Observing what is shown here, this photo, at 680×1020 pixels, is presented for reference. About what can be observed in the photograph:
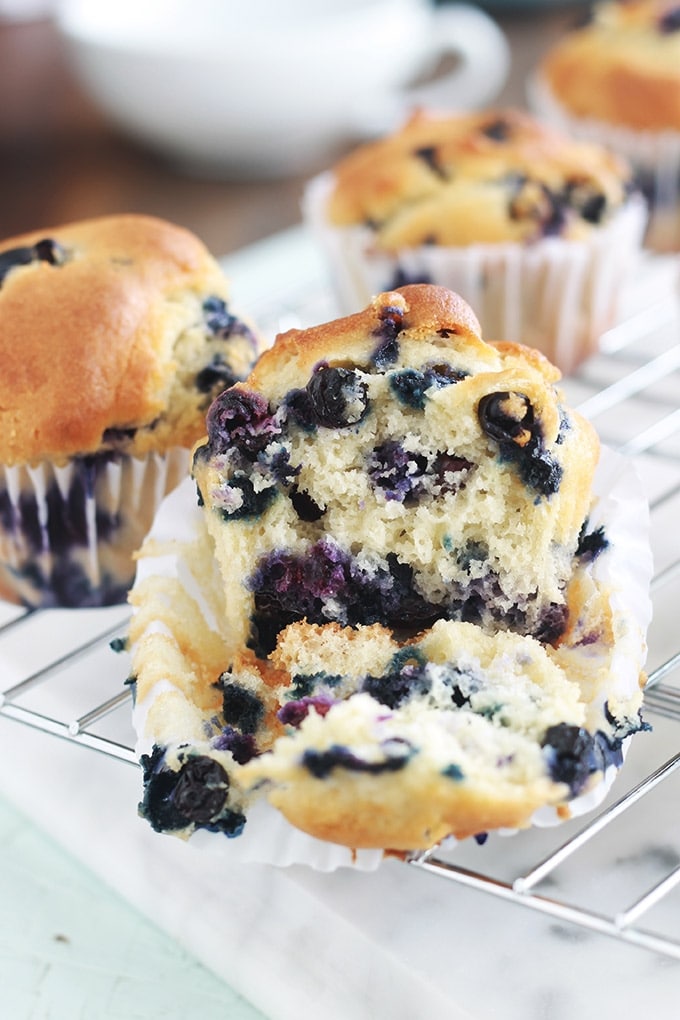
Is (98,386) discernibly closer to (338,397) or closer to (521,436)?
(338,397)

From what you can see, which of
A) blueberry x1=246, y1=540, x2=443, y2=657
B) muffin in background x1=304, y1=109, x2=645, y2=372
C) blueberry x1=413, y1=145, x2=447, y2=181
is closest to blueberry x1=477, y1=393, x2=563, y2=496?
blueberry x1=246, y1=540, x2=443, y2=657

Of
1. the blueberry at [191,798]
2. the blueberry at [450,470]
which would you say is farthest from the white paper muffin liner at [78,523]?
the blueberry at [191,798]

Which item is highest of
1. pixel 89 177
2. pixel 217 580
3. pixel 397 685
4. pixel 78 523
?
pixel 397 685

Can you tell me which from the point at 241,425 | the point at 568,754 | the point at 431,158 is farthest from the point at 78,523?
the point at 431,158

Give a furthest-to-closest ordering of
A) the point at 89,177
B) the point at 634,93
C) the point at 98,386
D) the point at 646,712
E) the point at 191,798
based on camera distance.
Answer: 1. the point at 89,177
2. the point at 634,93
3. the point at 98,386
4. the point at 646,712
5. the point at 191,798

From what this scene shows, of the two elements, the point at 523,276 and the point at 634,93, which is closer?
the point at 523,276

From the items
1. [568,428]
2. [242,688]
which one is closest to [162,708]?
[242,688]
